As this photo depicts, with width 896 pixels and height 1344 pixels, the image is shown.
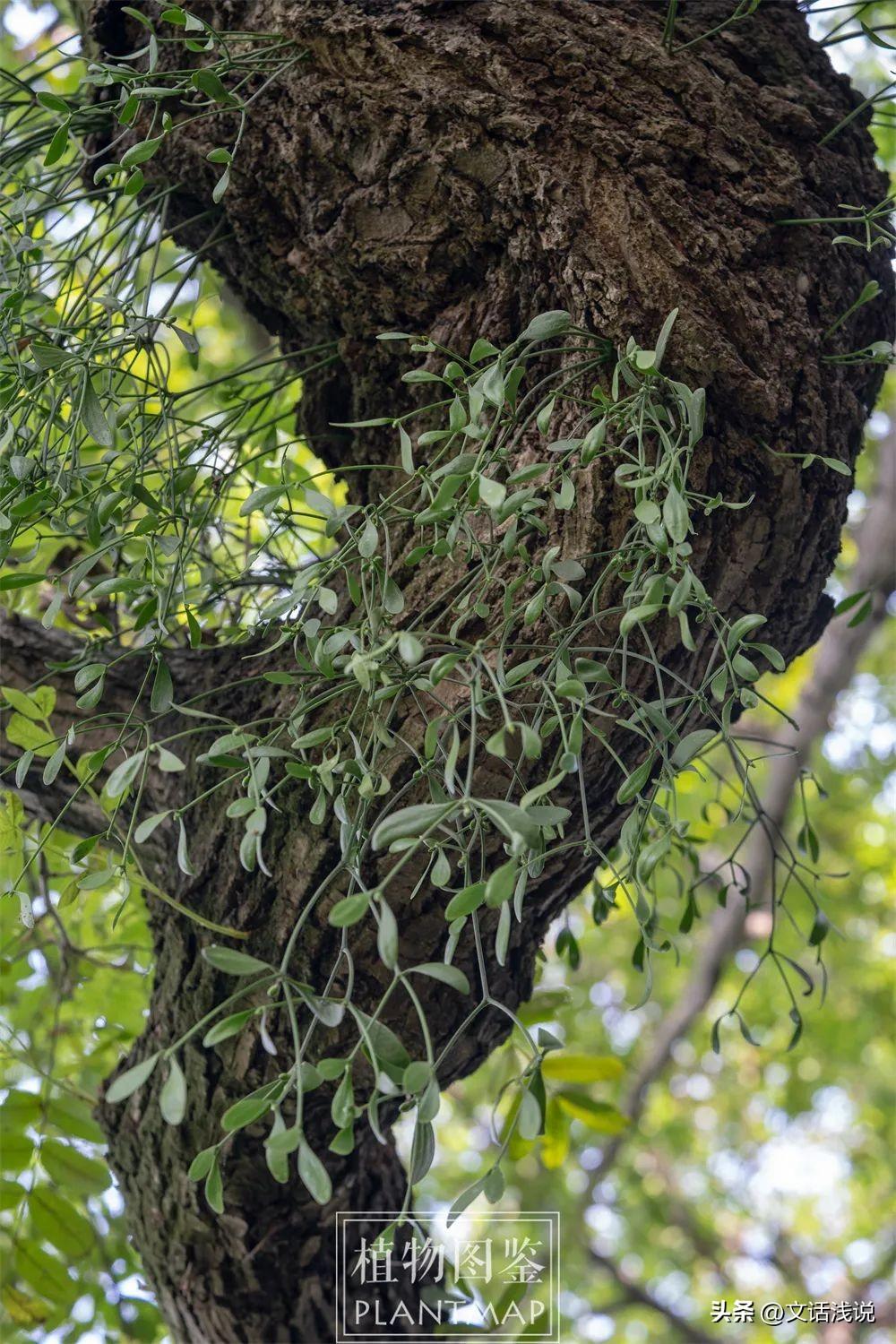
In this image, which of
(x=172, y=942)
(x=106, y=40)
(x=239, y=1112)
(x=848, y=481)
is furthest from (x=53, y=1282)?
(x=106, y=40)

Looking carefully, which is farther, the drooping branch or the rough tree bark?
the drooping branch

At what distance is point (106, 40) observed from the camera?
40.5 inches

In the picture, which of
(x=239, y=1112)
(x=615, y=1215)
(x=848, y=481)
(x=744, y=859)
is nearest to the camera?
(x=239, y=1112)

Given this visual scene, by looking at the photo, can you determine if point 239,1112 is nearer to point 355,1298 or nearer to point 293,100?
point 355,1298

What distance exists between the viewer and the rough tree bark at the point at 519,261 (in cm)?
80

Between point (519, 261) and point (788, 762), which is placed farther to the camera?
point (788, 762)

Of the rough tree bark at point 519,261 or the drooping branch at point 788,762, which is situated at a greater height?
the drooping branch at point 788,762

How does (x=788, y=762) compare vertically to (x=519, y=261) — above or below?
above

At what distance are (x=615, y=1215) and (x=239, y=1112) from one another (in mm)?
4960

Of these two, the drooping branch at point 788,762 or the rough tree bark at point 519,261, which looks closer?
the rough tree bark at point 519,261

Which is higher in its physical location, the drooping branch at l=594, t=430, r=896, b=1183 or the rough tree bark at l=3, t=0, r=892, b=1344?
the drooping branch at l=594, t=430, r=896, b=1183

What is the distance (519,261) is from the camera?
2.74ft

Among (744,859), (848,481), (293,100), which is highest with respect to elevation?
(744,859)

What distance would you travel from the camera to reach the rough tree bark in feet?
2.62
